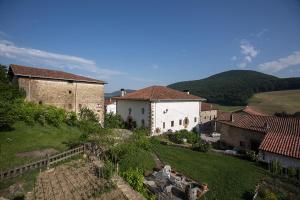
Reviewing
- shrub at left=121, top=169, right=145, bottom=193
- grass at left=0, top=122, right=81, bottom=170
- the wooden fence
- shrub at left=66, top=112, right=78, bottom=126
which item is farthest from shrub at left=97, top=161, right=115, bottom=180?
shrub at left=66, top=112, right=78, bottom=126

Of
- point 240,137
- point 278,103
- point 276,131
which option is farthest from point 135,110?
point 278,103

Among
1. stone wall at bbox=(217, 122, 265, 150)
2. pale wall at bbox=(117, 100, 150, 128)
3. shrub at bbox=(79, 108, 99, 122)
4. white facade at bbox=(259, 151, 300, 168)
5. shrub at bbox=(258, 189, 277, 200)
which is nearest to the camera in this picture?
shrub at bbox=(258, 189, 277, 200)

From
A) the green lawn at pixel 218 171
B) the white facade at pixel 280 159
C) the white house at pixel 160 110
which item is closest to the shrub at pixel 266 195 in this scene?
the green lawn at pixel 218 171

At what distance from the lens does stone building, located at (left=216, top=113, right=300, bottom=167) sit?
52.2 ft

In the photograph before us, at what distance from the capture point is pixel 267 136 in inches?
716

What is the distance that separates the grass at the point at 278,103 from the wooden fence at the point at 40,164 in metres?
51.2

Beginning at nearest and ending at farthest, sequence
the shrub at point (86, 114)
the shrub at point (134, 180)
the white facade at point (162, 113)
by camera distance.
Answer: the shrub at point (134, 180) → the shrub at point (86, 114) → the white facade at point (162, 113)

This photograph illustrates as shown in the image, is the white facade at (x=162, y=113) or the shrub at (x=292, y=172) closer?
the shrub at (x=292, y=172)

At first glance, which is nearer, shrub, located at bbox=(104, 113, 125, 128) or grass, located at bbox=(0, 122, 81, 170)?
grass, located at bbox=(0, 122, 81, 170)

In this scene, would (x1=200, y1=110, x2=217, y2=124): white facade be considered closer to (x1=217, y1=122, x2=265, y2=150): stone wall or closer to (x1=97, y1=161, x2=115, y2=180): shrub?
(x1=217, y1=122, x2=265, y2=150): stone wall

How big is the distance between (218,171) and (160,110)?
13.5 meters

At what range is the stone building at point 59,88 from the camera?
829 inches

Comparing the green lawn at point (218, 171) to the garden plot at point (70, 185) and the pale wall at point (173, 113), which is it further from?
the pale wall at point (173, 113)

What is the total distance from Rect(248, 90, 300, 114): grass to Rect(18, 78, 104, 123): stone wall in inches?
1723
